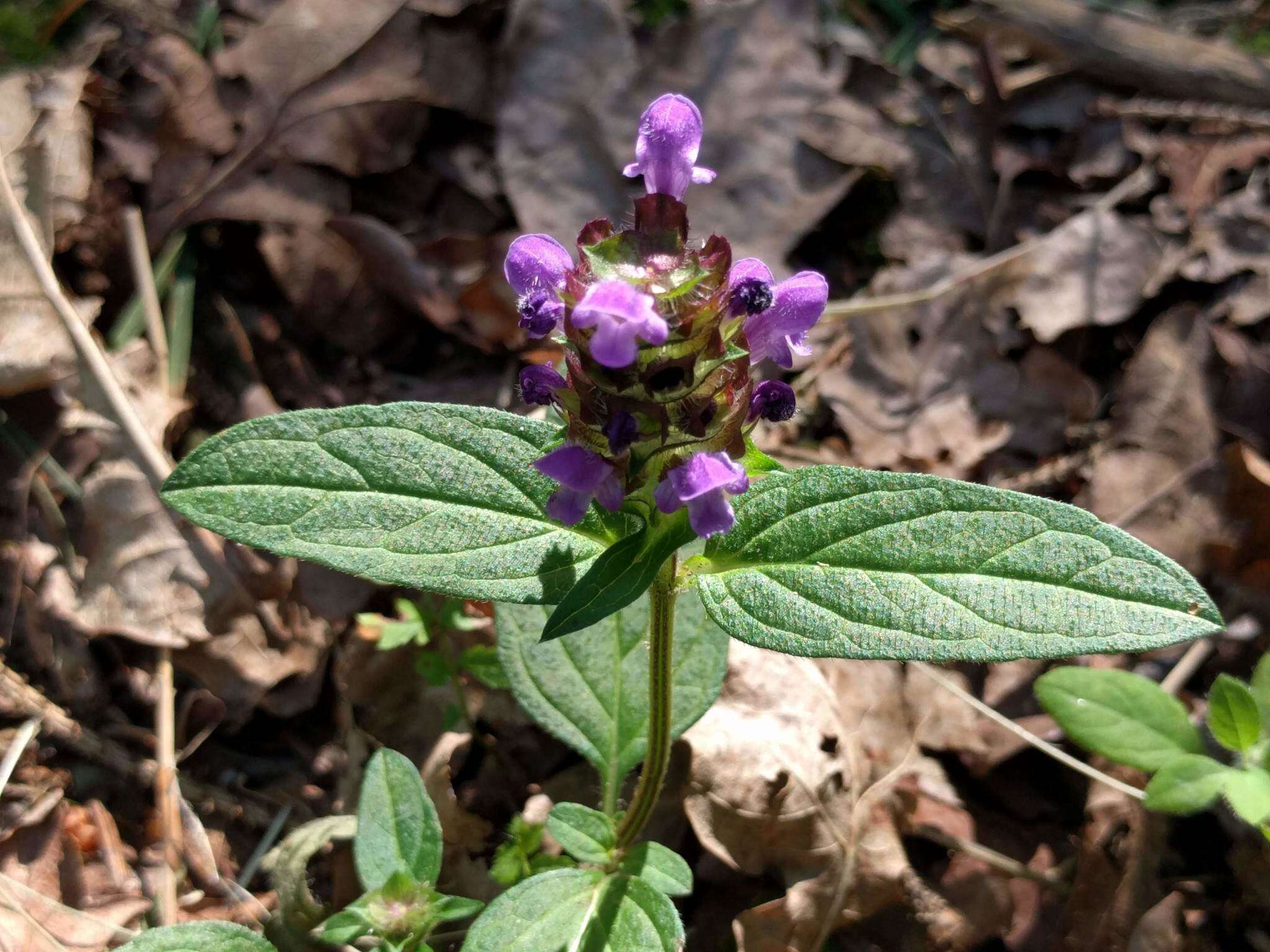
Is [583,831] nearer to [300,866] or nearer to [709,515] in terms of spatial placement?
[300,866]

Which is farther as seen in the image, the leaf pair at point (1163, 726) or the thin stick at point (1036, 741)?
the thin stick at point (1036, 741)

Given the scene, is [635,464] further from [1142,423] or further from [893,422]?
[1142,423]

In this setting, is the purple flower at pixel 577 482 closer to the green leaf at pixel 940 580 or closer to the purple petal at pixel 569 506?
the purple petal at pixel 569 506

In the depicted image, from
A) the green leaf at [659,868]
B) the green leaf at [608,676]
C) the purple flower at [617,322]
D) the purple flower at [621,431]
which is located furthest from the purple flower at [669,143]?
the green leaf at [659,868]

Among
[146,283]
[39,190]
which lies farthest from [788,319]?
[39,190]

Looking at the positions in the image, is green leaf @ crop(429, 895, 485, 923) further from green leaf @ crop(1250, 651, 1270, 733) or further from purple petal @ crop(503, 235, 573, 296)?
green leaf @ crop(1250, 651, 1270, 733)

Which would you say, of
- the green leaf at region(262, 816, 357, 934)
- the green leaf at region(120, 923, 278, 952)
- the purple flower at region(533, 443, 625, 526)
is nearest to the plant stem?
the purple flower at region(533, 443, 625, 526)
